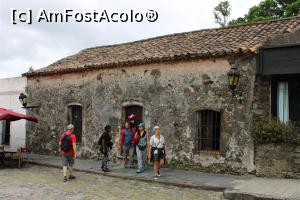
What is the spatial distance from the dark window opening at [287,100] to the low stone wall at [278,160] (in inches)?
36.3

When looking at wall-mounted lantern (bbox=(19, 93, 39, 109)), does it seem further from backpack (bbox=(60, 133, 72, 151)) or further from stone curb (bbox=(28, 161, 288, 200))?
backpack (bbox=(60, 133, 72, 151))

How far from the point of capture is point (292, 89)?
11.5 m

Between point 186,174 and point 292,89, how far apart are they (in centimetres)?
393

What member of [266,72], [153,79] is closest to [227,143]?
[266,72]

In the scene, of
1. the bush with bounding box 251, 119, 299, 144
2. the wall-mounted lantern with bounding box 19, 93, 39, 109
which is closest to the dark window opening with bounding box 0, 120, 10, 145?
the wall-mounted lantern with bounding box 19, 93, 39, 109

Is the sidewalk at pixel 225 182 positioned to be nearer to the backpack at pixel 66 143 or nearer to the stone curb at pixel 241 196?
the stone curb at pixel 241 196

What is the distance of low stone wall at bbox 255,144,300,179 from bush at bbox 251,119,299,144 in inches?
6.6

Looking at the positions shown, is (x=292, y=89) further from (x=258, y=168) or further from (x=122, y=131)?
(x=122, y=131)

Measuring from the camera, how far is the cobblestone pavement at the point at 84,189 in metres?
9.45

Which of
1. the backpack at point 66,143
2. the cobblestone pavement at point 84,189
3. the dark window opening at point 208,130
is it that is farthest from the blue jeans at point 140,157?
the backpack at point 66,143

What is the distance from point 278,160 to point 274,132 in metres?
0.77

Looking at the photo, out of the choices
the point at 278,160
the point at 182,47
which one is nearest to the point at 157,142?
the point at 278,160

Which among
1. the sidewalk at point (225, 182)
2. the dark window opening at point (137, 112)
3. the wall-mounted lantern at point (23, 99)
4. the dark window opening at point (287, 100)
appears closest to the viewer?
the sidewalk at point (225, 182)

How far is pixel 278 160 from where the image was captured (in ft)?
35.9
